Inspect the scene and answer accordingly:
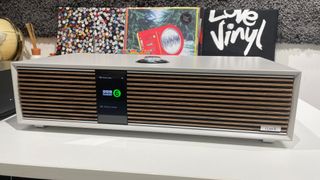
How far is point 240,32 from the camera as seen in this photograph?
87 centimetres

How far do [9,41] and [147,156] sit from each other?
71 cm

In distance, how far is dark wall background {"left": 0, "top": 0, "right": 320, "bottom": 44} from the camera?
854 millimetres

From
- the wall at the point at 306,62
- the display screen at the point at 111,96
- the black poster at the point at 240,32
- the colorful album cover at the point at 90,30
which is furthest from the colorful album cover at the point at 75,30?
the wall at the point at 306,62

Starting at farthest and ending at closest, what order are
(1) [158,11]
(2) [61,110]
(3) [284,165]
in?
1. (1) [158,11]
2. (2) [61,110]
3. (3) [284,165]

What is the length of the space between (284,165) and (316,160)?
0.18 feet

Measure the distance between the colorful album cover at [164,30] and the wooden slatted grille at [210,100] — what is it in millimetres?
408

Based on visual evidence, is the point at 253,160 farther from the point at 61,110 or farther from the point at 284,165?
the point at 61,110

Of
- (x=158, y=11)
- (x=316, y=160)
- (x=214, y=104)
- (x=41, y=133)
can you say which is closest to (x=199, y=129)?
(x=214, y=104)

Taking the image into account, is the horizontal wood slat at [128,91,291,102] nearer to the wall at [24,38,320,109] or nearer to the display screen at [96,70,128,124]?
the display screen at [96,70,128,124]

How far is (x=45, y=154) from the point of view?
0.44m

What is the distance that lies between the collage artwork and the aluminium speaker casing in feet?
1.30

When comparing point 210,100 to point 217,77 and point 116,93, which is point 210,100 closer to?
point 217,77

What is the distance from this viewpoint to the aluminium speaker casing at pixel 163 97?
449mm

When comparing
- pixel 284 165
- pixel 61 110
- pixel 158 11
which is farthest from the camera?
pixel 158 11
